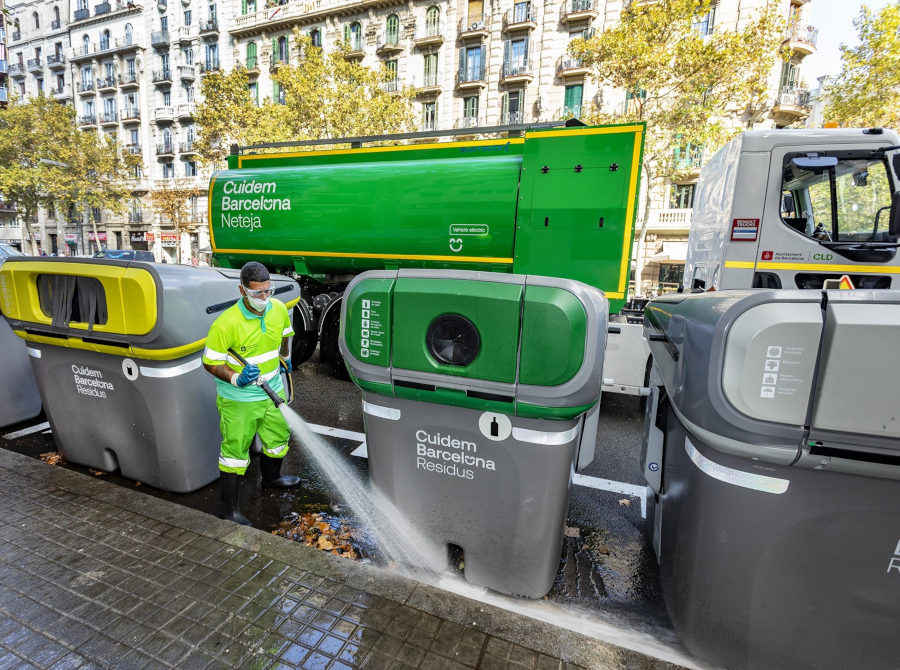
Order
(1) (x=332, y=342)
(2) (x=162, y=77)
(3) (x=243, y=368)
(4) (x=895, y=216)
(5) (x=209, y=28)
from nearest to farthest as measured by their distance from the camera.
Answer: (3) (x=243, y=368)
(4) (x=895, y=216)
(1) (x=332, y=342)
(5) (x=209, y=28)
(2) (x=162, y=77)

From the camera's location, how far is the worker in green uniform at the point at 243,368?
2828 mm

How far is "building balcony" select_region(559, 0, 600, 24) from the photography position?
2375 cm

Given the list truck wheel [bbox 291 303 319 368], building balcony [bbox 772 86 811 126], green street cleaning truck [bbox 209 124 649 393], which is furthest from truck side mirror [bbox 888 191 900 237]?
building balcony [bbox 772 86 811 126]

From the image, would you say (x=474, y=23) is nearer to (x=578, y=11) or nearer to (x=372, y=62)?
(x=578, y=11)

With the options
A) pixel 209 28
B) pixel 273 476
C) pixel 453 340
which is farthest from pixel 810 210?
pixel 209 28

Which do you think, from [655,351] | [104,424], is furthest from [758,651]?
[104,424]

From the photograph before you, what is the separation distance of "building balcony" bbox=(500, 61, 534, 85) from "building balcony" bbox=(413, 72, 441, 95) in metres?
3.91

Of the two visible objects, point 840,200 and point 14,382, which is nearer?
point 14,382

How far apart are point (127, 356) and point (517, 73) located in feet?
90.3

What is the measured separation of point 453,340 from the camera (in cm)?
216

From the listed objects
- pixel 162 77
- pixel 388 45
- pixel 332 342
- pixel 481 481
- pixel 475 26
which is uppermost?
pixel 162 77

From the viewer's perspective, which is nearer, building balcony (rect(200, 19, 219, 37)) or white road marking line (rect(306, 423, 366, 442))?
white road marking line (rect(306, 423, 366, 442))

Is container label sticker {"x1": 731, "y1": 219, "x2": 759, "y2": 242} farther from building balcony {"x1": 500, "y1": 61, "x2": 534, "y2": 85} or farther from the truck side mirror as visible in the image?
building balcony {"x1": 500, "y1": 61, "x2": 534, "y2": 85}

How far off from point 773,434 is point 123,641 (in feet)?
8.60
